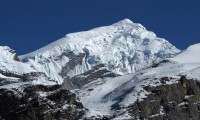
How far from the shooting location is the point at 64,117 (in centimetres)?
19112

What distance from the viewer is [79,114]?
643 feet

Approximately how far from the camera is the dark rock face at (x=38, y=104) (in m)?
189

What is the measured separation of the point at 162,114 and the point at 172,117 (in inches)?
103

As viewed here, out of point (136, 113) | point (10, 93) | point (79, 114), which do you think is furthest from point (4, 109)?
point (136, 113)

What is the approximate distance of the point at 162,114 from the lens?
198 metres

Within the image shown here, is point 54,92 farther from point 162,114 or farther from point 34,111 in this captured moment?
point 162,114

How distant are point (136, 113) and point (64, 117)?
17.0 meters

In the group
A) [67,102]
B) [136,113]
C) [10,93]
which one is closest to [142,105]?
[136,113]

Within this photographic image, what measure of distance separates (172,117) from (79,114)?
880 inches

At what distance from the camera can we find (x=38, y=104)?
19012 cm

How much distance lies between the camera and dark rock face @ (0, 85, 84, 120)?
189250mm

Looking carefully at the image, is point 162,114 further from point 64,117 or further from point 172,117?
point 64,117

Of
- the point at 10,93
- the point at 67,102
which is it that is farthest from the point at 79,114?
the point at 10,93

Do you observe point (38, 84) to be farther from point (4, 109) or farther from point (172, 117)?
point (172, 117)
